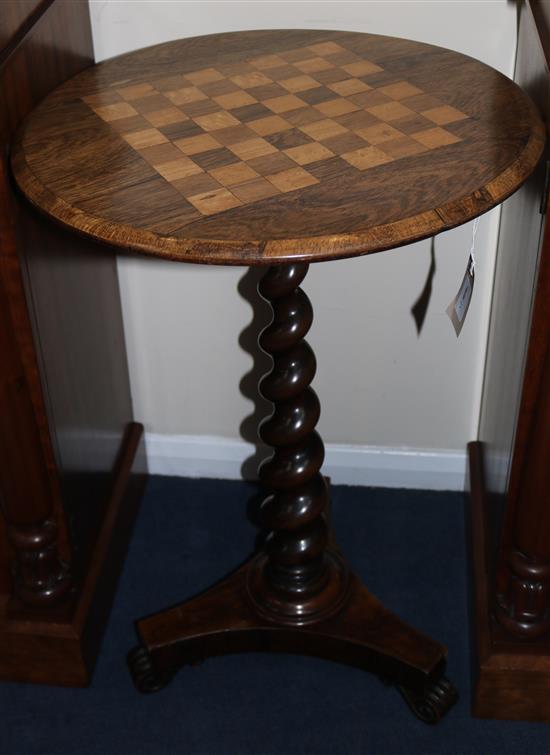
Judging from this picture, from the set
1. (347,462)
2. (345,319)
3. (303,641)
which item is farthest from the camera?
(347,462)

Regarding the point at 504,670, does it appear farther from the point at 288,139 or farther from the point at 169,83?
the point at 169,83

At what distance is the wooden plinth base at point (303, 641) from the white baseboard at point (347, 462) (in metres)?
0.39

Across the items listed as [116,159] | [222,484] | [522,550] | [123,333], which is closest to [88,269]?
[123,333]

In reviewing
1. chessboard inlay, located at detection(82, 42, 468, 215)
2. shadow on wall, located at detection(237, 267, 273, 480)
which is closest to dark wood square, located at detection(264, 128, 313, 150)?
chessboard inlay, located at detection(82, 42, 468, 215)

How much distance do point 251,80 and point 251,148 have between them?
0.24 m

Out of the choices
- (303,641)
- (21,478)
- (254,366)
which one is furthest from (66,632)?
(254,366)

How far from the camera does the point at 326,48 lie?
1.58 meters

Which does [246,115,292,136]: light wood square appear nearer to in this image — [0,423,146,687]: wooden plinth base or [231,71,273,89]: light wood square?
[231,71,273,89]: light wood square

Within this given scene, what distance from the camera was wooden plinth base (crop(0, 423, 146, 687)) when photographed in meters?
1.68

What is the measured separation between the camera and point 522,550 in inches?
61.1

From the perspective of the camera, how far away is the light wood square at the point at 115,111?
140cm

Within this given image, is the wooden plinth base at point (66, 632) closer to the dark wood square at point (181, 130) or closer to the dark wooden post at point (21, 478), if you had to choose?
the dark wooden post at point (21, 478)

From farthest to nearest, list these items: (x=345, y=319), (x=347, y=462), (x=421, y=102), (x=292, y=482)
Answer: (x=347, y=462) → (x=345, y=319) → (x=292, y=482) → (x=421, y=102)

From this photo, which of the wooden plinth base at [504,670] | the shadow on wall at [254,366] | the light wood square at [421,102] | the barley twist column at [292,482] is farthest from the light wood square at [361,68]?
the wooden plinth base at [504,670]
